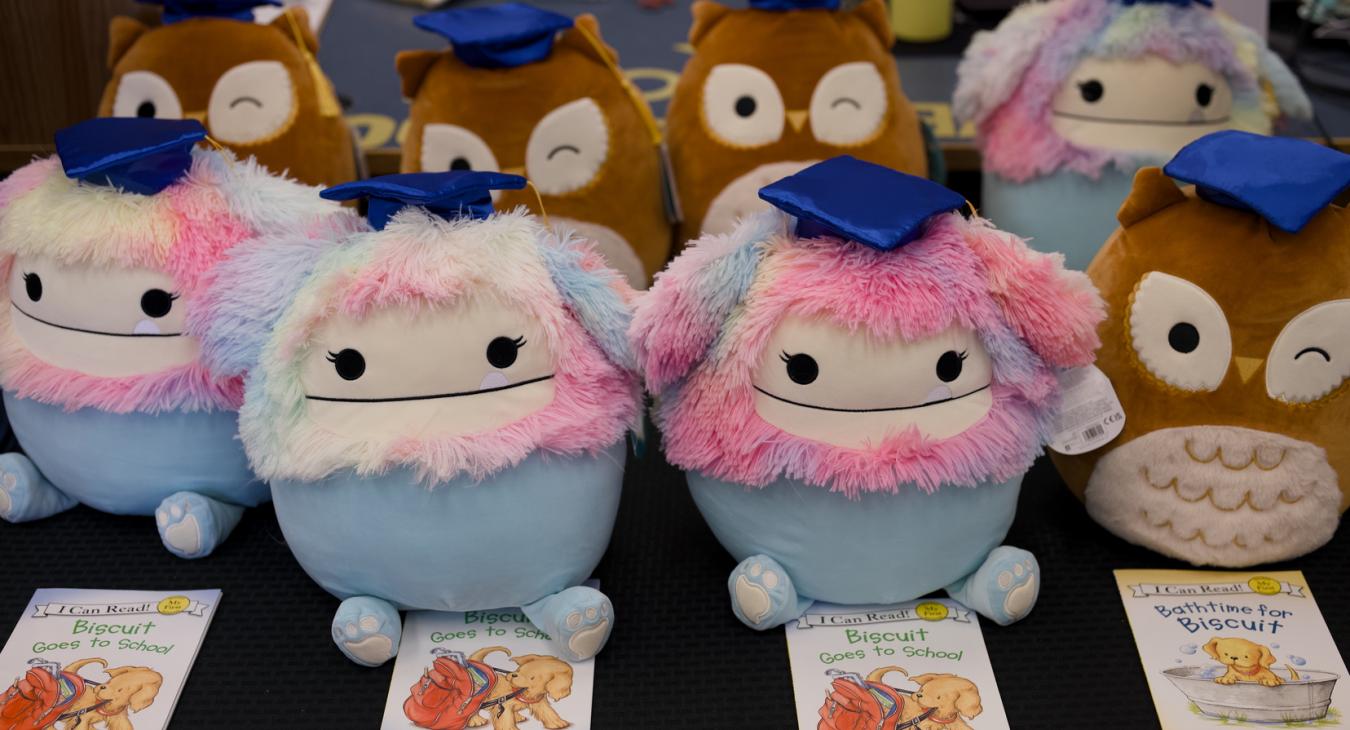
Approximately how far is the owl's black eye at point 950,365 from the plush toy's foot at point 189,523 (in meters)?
0.80

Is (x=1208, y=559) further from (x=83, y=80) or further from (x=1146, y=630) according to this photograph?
(x=83, y=80)

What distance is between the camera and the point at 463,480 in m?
1.19

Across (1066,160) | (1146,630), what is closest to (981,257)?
(1146,630)

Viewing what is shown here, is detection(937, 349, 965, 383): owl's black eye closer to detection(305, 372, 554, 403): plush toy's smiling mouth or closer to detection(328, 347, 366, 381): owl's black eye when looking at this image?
detection(305, 372, 554, 403): plush toy's smiling mouth

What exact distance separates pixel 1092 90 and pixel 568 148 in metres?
0.71

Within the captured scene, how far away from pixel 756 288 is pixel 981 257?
21 centimetres

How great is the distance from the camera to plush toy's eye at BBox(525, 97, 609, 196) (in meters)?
1.71

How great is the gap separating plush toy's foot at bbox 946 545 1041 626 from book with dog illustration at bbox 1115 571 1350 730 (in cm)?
13

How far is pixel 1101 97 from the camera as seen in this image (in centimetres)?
174

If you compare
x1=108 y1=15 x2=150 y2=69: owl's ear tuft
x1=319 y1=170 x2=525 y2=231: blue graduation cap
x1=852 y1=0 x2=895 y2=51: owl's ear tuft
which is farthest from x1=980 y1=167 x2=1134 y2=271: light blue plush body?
x1=108 y1=15 x2=150 y2=69: owl's ear tuft

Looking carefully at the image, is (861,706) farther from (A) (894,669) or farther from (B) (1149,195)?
(B) (1149,195)

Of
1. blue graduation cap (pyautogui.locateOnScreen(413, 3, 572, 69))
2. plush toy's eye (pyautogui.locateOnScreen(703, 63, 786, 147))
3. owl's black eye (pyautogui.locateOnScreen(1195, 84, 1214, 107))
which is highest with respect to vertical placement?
owl's black eye (pyautogui.locateOnScreen(1195, 84, 1214, 107))

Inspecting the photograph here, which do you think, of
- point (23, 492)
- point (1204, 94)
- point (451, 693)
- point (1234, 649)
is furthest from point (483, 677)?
point (1204, 94)

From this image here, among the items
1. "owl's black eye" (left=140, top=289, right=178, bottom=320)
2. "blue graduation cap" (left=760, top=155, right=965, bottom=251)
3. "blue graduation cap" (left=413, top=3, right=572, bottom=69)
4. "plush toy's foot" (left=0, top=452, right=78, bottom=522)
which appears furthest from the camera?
"blue graduation cap" (left=413, top=3, right=572, bottom=69)
